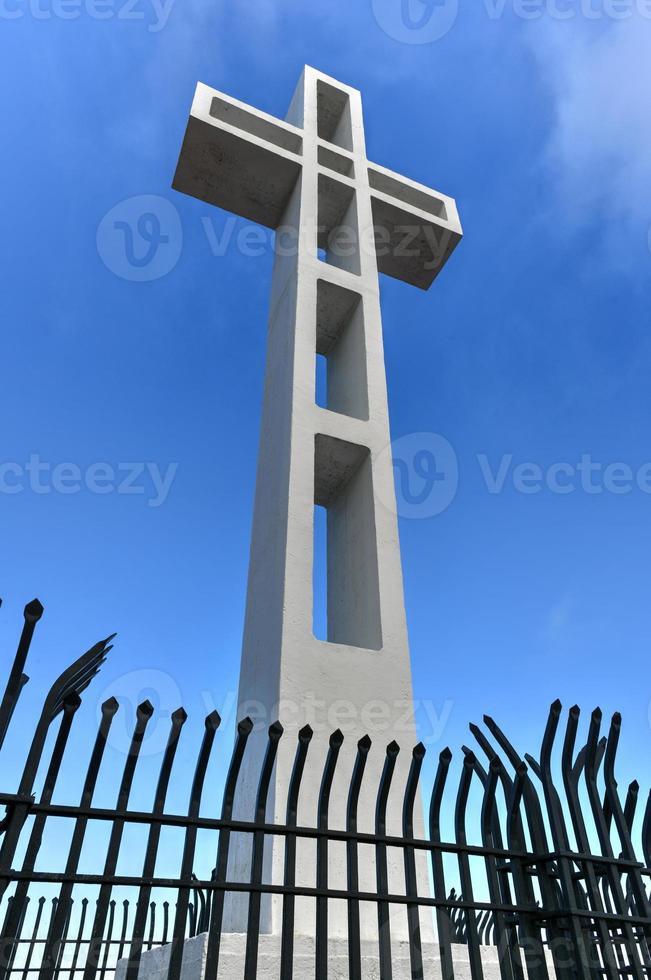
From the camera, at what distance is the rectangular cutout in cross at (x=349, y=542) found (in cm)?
685

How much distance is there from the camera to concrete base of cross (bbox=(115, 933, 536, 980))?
386 cm

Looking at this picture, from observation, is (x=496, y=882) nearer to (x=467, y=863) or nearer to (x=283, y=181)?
(x=467, y=863)

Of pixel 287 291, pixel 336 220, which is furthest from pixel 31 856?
pixel 336 220

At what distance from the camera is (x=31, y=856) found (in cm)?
285

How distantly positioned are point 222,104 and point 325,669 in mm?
8197

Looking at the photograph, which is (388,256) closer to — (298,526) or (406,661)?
(298,526)

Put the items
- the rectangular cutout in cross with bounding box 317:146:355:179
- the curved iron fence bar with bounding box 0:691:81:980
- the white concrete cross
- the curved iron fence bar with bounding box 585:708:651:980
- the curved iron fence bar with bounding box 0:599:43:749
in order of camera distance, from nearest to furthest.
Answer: the curved iron fence bar with bounding box 0:691:81:980 → the curved iron fence bar with bounding box 0:599:43:749 → the curved iron fence bar with bounding box 585:708:651:980 → the white concrete cross → the rectangular cutout in cross with bounding box 317:146:355:179

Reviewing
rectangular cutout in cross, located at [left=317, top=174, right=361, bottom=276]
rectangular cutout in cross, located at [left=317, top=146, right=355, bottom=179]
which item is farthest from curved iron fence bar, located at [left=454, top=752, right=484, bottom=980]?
rectangular cutout in cross, located at [left=317, top=146, right=355, bottom=179]

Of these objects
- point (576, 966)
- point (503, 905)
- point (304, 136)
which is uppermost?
point (304, 136)

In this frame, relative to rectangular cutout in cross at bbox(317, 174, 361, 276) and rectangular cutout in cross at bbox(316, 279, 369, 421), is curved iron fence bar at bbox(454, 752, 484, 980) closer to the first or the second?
rectangular cutout in cross at bbox(316, 279, 369, 421)

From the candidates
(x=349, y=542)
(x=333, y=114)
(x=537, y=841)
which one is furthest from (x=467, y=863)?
(x=333, y=114)

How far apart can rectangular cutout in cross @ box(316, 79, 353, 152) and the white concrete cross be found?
2 centimetres

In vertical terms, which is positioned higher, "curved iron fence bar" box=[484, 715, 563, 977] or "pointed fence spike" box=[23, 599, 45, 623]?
"pointed fence spike" box=[23, 599, 45, 623]

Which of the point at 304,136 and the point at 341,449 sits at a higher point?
the point at 304,136
